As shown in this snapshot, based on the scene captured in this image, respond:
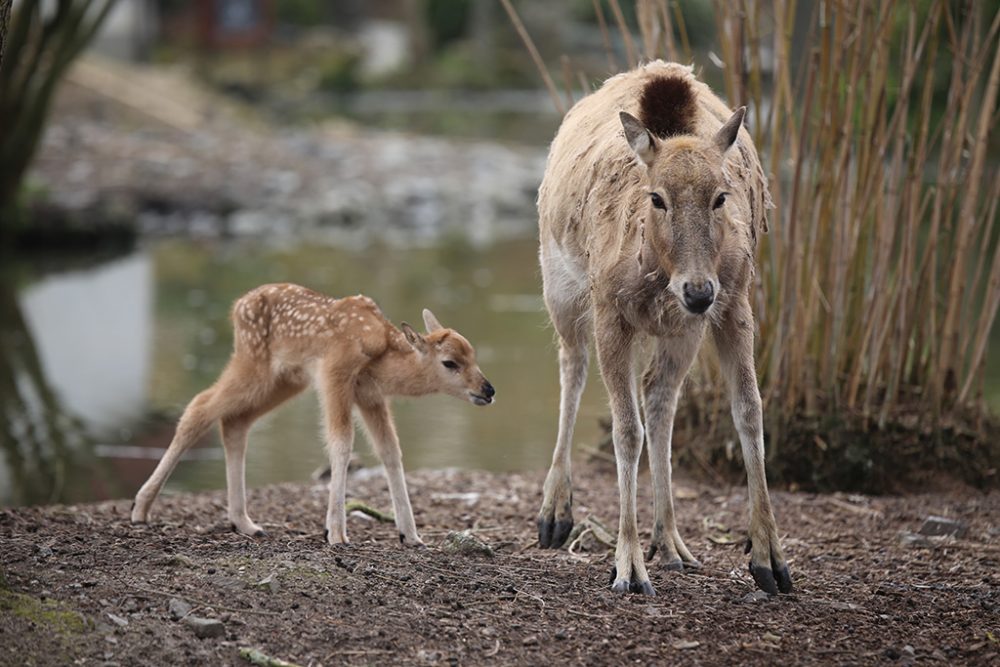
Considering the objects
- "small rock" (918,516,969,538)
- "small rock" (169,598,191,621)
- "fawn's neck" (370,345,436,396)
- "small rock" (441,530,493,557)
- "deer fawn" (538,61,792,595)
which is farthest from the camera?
"small rock" (918,516,969,538)

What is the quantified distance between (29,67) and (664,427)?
9403 mm

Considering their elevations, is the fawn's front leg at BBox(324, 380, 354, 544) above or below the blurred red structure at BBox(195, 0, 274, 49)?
below

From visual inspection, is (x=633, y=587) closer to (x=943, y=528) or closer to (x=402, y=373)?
(x=402, y=373)

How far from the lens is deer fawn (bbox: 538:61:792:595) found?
15.1ft

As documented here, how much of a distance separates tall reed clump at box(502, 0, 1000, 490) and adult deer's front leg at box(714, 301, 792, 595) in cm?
145

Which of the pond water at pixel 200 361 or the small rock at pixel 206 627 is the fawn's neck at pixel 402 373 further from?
the small rock at pixel 206 627

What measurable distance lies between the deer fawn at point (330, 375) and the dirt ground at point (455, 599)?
0.25 metres

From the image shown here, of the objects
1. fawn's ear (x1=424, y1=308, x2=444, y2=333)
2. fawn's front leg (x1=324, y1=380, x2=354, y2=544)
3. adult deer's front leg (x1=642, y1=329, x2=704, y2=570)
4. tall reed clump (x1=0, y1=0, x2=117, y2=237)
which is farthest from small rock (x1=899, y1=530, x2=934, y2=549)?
tall reed clump (x1=0, y1=0, x2=117, y2=237)

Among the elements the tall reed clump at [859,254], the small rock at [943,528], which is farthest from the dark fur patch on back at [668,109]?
the small rock at [943,528]

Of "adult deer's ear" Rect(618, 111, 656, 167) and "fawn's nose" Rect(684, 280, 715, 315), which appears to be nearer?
"fawn's nose" Rect(684, 280, 715, 315)

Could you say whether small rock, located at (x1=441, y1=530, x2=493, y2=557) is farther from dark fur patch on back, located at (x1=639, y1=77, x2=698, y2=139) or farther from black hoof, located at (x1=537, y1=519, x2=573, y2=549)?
dark fur patch on back, located at (x1=639, y1=77, x2=698, y2=139)

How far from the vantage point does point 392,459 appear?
5551 mm

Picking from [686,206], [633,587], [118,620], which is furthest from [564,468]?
[118,620]

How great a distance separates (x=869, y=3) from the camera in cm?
628
